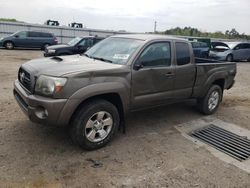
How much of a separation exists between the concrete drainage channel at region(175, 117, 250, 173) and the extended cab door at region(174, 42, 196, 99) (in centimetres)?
70

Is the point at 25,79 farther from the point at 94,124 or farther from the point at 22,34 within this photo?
the point at 22,34

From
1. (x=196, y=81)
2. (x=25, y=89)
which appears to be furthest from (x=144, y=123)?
(x=25, y=89)

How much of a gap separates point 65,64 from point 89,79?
571 mm

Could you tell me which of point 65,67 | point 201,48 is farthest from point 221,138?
point 201,48

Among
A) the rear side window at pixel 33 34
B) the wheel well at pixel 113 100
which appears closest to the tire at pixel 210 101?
the wheel well at pixel 113 100

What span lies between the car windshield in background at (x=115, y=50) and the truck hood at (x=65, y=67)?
24cm

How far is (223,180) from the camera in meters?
3.67

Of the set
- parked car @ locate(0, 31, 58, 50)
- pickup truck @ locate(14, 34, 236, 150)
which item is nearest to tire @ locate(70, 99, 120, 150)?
pickup truck @ locate(14, 34, 236, 150)

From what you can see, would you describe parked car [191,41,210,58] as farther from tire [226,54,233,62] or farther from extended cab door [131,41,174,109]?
extended cab door [131,41,174,109]

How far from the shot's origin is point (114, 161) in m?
3.91

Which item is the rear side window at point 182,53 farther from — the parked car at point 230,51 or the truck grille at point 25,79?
the parked car at point 230,51

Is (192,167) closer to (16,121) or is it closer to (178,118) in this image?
(178,118)

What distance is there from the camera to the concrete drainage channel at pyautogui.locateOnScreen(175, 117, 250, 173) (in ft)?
14.4

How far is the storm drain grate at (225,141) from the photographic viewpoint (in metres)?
4.57
